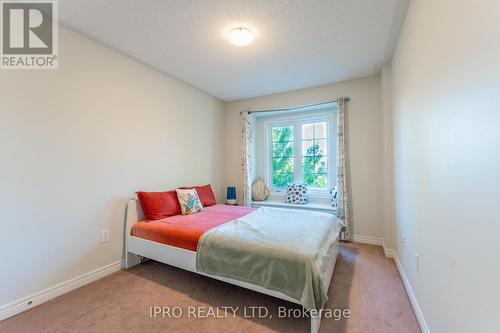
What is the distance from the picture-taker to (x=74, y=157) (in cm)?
212

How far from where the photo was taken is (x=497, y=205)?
75 cm

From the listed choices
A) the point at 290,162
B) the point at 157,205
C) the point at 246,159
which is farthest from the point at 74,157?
the point at 290,162

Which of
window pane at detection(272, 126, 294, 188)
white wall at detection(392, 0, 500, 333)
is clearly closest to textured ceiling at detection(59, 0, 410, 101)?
white wall at detection(392, 0, 500, 333)

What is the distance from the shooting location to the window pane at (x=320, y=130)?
3.95 meters

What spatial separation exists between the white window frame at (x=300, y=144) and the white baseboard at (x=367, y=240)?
0.84 meters

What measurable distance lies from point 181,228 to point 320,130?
2.97 meters

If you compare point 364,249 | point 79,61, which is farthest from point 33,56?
point 364,249

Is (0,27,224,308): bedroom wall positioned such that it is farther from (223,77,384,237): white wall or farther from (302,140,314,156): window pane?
(223,77,384,237): white wall

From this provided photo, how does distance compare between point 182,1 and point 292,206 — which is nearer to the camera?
point 182,1

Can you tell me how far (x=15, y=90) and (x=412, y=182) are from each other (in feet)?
11.1

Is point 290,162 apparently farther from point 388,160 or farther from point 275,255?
point 275,255

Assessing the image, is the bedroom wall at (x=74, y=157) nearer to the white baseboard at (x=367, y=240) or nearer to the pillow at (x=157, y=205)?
the pillow at (x=157, y=205)

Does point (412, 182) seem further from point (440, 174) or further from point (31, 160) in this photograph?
point (31, 160)

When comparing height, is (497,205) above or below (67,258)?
above
